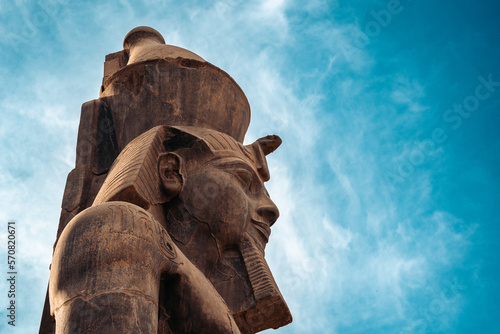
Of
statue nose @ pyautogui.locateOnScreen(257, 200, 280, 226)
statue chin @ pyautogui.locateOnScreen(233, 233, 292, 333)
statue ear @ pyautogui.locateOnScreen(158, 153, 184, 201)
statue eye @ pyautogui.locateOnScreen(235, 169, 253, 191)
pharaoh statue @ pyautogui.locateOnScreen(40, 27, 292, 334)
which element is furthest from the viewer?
statue nose @ pyautogui.locateOnScreen(257, 200, 280, 226)

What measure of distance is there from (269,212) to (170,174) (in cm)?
92

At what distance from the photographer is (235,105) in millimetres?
6141

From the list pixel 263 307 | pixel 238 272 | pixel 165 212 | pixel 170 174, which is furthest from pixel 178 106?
pixel 263 307

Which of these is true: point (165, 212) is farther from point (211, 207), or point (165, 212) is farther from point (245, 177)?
point (245, 177)

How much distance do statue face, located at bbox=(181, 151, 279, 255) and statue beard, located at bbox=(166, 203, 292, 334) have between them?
0.21 ft

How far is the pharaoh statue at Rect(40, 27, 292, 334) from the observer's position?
3.58 metres

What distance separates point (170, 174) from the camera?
4.98 metres

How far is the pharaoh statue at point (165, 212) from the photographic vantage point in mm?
3576

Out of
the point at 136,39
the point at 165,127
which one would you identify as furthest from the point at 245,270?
the point at 136,39

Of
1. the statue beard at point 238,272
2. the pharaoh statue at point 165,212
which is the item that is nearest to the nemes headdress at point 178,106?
the pharaoh statue at point 165,212

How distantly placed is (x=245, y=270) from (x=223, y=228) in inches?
14.4

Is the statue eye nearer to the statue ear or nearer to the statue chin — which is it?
the statue ear

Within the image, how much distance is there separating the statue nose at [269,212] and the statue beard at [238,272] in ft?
0.98

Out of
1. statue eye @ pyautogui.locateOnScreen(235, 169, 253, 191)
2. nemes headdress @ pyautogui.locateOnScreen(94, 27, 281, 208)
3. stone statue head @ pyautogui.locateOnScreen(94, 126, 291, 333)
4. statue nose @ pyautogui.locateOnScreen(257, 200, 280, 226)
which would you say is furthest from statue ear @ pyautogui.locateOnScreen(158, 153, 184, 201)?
statue nose @ pyautogui.locateOnScreen(257, 200, 280, 226)
